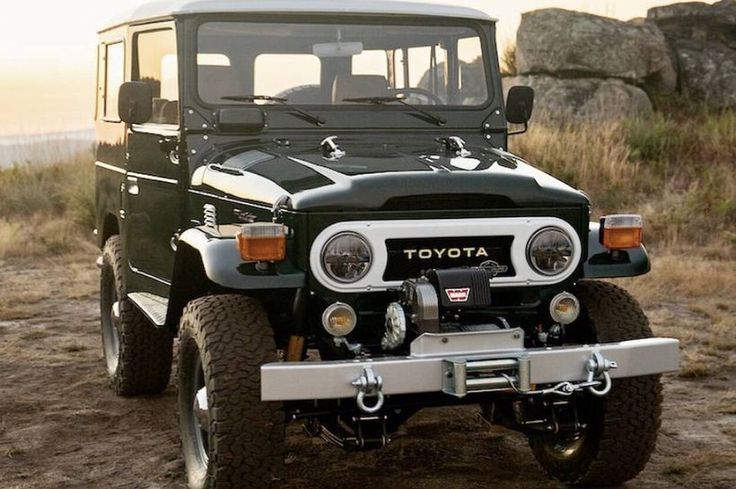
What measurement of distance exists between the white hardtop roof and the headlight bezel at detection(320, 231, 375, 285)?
1737mm

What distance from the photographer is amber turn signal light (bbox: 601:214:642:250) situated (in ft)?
15.6

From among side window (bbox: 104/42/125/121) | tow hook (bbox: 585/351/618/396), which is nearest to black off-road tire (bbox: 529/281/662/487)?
tow hook (bbox: 585/351/618/396)

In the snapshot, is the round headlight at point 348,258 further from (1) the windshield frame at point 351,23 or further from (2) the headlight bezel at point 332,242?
(1) the windshield frame at point 351,23

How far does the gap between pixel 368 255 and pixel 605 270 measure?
1.05m

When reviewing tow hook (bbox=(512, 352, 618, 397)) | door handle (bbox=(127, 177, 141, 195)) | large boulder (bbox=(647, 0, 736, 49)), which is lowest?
tow hook (bbox=(512, 352, 618, 397))

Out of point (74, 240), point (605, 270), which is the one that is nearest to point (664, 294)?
point (605, 270)

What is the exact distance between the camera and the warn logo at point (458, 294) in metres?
4.28

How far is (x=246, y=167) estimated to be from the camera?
5059 mm

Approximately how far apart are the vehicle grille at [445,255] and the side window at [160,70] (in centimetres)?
167

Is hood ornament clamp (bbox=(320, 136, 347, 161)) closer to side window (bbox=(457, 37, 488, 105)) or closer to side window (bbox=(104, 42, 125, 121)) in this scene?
side window (bbox=(457, 37, 488, 105))

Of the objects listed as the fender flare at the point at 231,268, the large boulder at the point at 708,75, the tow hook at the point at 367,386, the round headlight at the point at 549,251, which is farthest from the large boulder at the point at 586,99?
the tow hook at the point at 367,386

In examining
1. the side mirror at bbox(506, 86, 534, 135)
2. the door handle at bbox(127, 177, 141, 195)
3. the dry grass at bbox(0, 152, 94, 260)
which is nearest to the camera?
the side mirror at bbox(506, 86, 534, 135)

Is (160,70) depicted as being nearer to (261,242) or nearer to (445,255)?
(261,242)

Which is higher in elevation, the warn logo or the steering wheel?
the steering wheel
